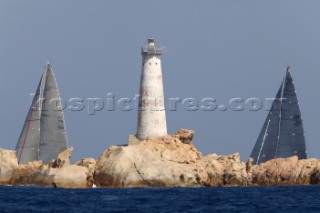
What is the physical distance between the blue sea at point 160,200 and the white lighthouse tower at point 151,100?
6.74 meters

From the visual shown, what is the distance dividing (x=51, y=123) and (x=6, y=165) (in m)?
5.90

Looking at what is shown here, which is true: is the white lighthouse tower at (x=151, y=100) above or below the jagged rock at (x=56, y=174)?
above

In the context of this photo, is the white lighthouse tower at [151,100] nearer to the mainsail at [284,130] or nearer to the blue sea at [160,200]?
the blue sea at [160,200]

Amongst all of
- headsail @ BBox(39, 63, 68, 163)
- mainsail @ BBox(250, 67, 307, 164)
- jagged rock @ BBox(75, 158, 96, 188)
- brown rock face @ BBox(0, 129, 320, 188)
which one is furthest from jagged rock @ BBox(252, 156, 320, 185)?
headsail @ BBox(39, 63, 68, 163)

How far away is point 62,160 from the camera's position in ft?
211

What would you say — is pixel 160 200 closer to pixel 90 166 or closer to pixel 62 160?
pixel 90 166

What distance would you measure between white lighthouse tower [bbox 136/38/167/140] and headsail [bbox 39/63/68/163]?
557cm

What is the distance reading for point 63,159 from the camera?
211 ft

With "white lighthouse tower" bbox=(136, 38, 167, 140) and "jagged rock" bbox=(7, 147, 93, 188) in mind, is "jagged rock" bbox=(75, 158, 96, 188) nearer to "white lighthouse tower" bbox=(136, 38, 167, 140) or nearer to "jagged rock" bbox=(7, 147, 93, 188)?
"jagged rock" bbox=(7, 147, 93, 188)

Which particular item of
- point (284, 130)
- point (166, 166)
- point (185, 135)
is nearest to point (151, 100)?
point (185, 135)

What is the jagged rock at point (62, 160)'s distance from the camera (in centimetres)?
6406

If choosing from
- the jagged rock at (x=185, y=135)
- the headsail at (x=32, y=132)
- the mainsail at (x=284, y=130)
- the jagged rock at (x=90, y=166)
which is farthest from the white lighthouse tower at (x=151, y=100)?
the mainsail at (x=284, y=130)

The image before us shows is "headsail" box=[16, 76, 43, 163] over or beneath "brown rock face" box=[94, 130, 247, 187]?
over

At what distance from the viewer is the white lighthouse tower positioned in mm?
67000
